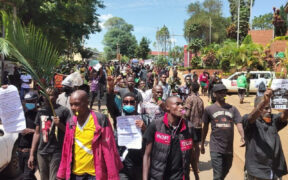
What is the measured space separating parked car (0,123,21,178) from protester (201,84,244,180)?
3295mm

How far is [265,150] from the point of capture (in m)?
3.61

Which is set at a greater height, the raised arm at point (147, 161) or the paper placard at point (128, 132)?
the paper placard at point (128, 132)

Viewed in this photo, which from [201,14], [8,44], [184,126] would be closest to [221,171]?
[184,126]

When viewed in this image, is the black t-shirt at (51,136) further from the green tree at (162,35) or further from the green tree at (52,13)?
the green tree at (162,35)

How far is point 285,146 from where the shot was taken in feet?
24.6

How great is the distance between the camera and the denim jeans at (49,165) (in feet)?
12.8

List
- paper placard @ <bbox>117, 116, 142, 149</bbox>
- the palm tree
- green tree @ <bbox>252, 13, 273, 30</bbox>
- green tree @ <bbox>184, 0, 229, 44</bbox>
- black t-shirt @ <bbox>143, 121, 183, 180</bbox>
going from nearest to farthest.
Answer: black t-shirt @ <bbox>143, 121, 183, 180</bbox>
paper placard @ <bbox>117, 116, 142, 149</bbox>
the palm tree
green tree @ <bbox>184, 0, 229, 44</bbox>
green tree @ <bbox>252, 13, 273, 30</bbox>

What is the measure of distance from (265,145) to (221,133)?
0.90 m

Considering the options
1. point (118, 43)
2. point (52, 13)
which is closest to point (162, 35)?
point (118, 43)

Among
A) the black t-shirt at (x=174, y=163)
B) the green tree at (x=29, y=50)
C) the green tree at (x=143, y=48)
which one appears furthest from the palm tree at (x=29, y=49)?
the green tree at (x=143, y=48)

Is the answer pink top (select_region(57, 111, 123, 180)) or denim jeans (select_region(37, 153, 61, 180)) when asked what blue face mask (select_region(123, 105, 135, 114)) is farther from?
denim jeans (select_region(37, 153, 61, 180))

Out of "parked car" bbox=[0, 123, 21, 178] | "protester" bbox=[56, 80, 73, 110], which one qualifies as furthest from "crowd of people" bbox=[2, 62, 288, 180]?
"protester" bbox=[56, 80, 73, 110]

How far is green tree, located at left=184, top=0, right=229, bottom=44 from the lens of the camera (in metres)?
59.1

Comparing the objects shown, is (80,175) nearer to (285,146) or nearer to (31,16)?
(285,146)
